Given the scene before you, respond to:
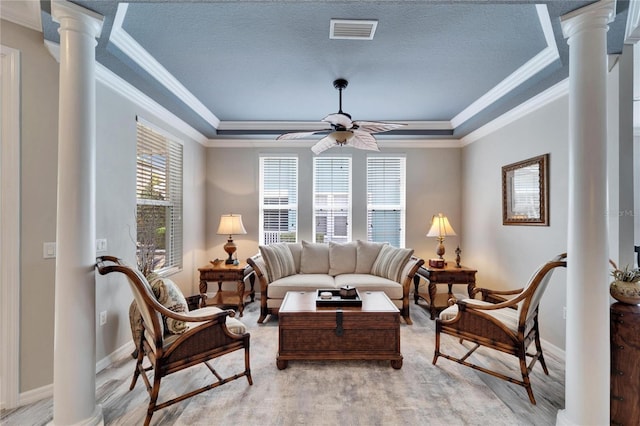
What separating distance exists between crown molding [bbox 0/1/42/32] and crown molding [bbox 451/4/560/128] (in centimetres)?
347

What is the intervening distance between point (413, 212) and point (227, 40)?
12.4 ft

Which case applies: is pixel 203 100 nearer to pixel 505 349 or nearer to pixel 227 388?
pixel 227 388

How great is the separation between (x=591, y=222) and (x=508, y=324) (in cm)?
110

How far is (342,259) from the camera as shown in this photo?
4.52m

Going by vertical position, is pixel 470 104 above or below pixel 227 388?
above

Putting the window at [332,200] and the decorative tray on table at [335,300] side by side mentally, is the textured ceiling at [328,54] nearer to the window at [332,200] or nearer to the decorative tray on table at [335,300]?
the window at [332,200]

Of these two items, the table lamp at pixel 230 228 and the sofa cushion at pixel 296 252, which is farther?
the sofa cushion at pixel 296 252

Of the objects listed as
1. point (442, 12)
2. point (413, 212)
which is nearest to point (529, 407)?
point (442, 12)

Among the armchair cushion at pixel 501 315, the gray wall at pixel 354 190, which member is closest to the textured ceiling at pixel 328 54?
the gray wall at pixel 354 190

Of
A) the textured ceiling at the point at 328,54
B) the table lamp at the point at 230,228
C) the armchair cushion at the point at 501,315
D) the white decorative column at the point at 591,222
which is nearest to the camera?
the white decorative column at the point at 591,222

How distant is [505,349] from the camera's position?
239cm

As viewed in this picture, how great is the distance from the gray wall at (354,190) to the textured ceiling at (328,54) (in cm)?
100

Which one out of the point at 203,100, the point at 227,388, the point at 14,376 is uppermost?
the point at 203,100

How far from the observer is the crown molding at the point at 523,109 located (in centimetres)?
300
